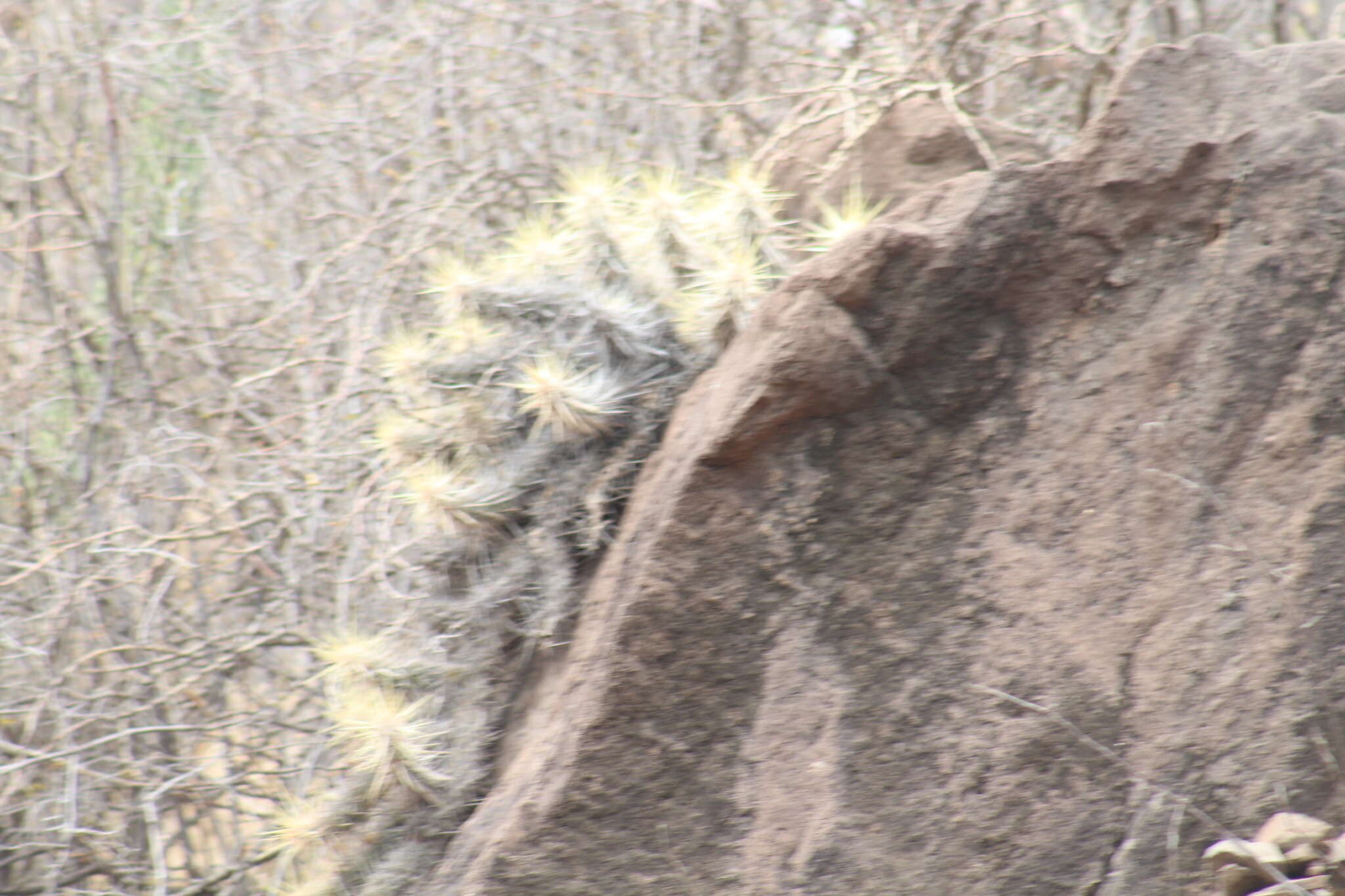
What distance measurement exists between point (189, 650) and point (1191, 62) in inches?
139

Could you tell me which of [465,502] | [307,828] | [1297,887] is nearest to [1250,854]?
[1297,887]

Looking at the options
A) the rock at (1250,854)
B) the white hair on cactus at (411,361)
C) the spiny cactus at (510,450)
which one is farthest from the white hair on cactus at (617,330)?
the rock at (1250,854)

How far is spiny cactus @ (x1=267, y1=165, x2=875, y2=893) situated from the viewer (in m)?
2.35

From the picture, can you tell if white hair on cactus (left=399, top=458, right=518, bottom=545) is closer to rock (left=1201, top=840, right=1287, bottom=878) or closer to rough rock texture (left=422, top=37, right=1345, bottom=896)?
rough rock texture (left=422, top=37, right=1345, bottom=896)

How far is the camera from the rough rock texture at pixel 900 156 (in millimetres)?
3160

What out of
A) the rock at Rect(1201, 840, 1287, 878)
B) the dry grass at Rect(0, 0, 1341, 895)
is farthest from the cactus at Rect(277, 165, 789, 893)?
the rock at Rect(1201, 840, 1287, 878)

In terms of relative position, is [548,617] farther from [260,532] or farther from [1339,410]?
[260,532]


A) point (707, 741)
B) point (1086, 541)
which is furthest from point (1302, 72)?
point (707, 741)

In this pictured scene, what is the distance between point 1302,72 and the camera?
222cm

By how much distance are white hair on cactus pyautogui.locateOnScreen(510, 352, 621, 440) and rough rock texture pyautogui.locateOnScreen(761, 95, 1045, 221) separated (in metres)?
0.92

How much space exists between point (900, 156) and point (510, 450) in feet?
4.82

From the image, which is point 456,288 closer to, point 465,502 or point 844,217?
point 465,502

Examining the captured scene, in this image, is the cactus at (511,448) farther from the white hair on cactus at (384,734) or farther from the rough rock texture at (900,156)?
the rough rock texture at (900,156)

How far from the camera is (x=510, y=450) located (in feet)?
8.46
